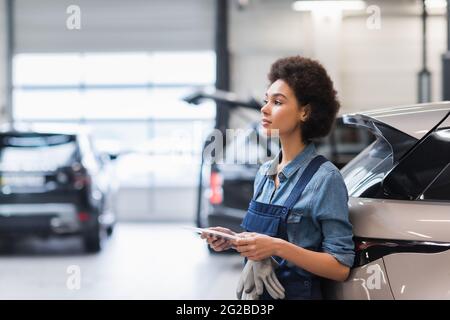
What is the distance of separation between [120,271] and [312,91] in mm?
5415

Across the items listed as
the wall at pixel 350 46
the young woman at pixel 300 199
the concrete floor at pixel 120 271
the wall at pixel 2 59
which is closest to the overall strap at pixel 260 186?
the young woman at pixel 300 199

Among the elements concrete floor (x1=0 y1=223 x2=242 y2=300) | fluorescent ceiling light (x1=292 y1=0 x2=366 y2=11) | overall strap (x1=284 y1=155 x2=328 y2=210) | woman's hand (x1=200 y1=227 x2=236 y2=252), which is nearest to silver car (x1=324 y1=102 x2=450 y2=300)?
overall strap (x1=284 y1=155 x2=328 y2=210)

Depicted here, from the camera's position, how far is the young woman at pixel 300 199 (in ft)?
6.83

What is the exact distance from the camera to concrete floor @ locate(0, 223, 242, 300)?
241 inches

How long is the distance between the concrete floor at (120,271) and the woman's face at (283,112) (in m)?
3.10

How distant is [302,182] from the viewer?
2.16 meters

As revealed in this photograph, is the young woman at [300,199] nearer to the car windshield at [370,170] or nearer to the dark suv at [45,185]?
the car windshield at [370,170]

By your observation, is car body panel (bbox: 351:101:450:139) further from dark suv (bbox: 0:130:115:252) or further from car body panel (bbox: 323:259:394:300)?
dark suv (bbox: 0:130:115:252)

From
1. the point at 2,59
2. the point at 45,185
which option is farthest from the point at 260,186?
the point at 2,59

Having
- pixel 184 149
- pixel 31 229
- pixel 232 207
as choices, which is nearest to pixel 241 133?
pixel 232 207

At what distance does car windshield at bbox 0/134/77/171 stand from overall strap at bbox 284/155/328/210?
6.15 metres

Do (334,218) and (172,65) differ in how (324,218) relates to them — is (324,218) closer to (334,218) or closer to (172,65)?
(334,218)

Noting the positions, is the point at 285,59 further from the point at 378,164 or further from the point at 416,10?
the point at 416,10

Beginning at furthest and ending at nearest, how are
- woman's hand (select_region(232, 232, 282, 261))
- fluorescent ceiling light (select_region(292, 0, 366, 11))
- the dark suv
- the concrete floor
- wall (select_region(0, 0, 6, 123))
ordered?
wall (select_region(0, 0, 6, 123))
fluorescent ceiling light (select_region(292, 0, 366, 11))
the dark suv
the concrete floor
woman's hand (select_region(232, 232, 282, 261))
